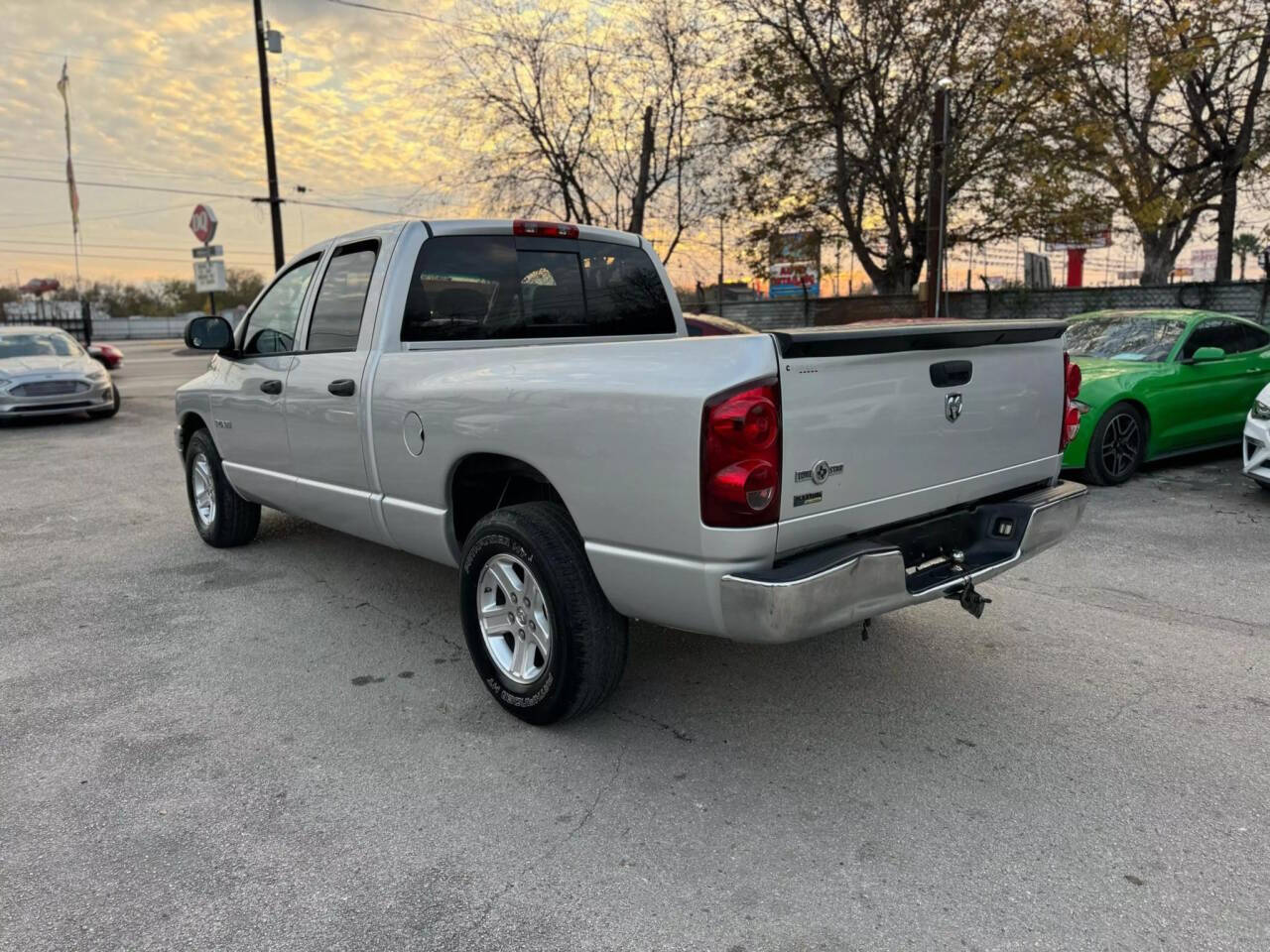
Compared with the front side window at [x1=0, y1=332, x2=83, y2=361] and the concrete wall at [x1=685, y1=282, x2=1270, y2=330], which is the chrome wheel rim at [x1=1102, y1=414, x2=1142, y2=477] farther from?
the front side window at [x1=0, y1=332, x2=83, y2=361]

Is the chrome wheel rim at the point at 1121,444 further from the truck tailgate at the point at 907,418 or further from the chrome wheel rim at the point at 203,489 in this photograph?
the chrome wheel rim at the point at 203,489

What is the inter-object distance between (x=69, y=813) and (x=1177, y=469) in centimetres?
887

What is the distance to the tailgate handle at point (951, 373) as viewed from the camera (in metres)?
3.01

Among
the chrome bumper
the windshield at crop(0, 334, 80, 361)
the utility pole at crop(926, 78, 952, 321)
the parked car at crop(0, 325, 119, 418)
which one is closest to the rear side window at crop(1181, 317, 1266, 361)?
the chrome bumper

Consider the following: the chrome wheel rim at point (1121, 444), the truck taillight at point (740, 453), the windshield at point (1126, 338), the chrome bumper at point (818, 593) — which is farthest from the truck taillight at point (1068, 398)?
the windshield at point (1126, 338)

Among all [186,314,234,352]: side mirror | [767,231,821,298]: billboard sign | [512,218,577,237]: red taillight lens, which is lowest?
[186,314,234,352]: side mirror

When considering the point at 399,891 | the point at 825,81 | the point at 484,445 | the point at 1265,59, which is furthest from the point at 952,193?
the point at 399,891

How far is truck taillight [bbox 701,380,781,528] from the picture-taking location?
2521mm

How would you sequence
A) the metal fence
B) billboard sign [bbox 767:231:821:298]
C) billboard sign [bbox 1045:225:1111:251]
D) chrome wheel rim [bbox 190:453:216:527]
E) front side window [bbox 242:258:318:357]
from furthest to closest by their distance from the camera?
the metal fence → billboard sign [bbox 767:231:821:298] → billboard sign [bbox 1045:225:1111:251] → chrome wheel rim [bbox 190:453:216:527] → front side window [bbox 242:258:318:357]

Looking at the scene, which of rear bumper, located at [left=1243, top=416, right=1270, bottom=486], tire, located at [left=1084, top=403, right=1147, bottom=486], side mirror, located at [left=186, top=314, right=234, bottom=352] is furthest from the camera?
tire, located at [left=1084, top=403, right=1147, bottom=486]

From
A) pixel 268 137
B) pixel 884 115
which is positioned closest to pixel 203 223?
pixel 268 137

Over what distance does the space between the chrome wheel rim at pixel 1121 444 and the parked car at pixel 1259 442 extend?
37.6 inches

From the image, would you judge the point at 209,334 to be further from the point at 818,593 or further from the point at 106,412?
the point at 106,412

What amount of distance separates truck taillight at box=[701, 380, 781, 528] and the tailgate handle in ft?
2.53
